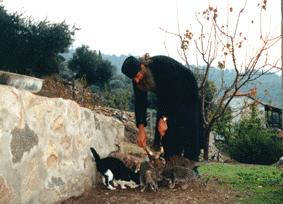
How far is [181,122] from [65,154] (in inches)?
74.5

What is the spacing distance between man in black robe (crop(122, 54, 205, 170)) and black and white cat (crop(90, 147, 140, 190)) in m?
0.48

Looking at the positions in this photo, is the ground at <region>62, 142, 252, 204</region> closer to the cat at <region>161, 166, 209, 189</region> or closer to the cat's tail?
the cat at <region>161, 166, 209, 189</region>

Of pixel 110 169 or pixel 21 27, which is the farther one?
pixel 21 27

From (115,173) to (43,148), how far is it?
143cm

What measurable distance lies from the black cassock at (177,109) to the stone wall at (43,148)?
111cm

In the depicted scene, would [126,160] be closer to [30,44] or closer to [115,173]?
[115,173]

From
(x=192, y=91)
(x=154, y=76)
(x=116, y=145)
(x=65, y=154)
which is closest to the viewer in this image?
(x=65, y=154)

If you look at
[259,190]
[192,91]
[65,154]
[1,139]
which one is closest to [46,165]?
[65,154]

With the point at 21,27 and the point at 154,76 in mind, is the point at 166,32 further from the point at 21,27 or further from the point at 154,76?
the point at 21,27

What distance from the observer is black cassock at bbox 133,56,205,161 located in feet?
12.4

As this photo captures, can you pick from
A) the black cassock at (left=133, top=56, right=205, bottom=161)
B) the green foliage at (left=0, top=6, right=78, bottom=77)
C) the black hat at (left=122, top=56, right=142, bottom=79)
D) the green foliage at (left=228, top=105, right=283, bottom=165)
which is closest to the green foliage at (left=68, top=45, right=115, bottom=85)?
the green foliage at (left=0, top=6, right=78, bottom=77)

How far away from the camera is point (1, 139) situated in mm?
2107

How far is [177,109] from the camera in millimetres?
3926

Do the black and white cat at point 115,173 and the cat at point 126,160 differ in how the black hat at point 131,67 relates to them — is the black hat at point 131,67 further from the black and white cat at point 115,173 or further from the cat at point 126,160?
the cat at point 126,160
